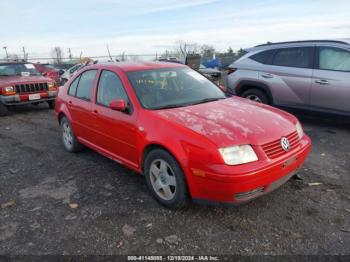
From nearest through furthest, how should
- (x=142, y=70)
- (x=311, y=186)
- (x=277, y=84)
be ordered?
(x=311, y=186) → (x=142, y=70) → (x=277, y=84)

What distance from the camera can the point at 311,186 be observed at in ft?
12.6

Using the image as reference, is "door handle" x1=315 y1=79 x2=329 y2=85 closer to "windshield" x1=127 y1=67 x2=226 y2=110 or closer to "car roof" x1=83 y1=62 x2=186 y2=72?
"windshield" x1=127 y1=67 x2=226 y2=110

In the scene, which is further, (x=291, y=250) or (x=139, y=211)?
(x=139, y=211)

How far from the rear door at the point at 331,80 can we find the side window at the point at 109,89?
409 cm

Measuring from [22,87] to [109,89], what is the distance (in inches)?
246

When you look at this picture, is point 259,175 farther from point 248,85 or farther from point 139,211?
point 248,85

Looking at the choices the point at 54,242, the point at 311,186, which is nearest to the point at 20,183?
the point at 54,242

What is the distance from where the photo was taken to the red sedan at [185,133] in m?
2.85

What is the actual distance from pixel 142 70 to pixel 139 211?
1.88 m

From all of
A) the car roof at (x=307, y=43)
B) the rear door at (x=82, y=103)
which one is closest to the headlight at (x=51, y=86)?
→ the rear door at (x=82, y=103)

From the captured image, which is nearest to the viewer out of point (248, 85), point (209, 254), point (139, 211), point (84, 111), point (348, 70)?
point (209, 254)

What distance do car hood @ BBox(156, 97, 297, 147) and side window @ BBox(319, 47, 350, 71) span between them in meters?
2.88

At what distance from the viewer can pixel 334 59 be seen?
592 centimetres

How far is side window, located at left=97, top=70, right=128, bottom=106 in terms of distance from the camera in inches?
155
